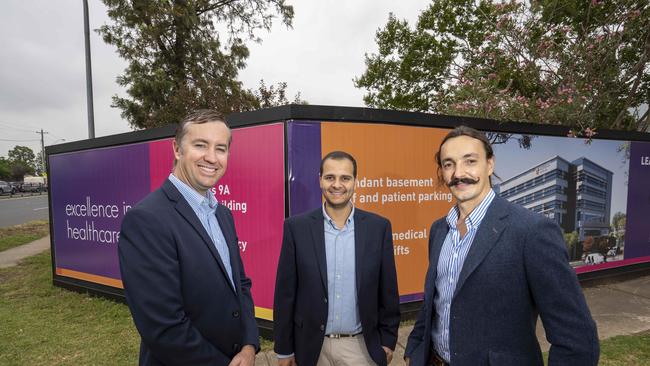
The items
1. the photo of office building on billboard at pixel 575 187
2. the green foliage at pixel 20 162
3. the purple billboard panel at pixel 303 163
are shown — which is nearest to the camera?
the purple billboard panel at pixel 303 163

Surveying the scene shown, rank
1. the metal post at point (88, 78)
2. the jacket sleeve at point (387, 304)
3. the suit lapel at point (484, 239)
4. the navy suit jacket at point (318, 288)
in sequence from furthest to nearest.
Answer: the metal post at point (88, 78), the jacket sleeve at point (387, 304), the navy suit jacket at point (318, 288), the suit lapel at point (484, 239)

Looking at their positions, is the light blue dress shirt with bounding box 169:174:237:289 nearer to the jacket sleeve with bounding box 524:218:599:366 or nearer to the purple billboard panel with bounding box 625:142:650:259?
the jacket sleeve with bounding box 524:218:599:366

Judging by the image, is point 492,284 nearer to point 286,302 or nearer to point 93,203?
point 286,302

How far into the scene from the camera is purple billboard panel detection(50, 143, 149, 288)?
18.4 ft

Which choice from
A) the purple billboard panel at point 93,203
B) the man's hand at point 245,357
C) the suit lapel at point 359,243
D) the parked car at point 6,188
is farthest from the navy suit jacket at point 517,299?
the parked car at point 6,188

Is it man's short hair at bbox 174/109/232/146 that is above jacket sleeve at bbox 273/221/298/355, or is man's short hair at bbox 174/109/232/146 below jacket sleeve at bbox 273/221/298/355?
above

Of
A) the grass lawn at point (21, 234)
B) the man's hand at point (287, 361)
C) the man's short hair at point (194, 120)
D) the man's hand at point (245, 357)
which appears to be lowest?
the grass lawn at point (21, 234)

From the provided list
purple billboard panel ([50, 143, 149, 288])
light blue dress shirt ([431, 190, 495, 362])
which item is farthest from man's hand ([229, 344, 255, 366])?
purple billboard panel ([50, 143, 149, 288])

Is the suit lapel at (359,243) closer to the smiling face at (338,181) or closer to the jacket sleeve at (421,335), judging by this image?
the smiling face at (338,181)

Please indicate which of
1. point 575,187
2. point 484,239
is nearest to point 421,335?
point 484,239

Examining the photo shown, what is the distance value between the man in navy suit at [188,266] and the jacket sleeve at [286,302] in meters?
0.35

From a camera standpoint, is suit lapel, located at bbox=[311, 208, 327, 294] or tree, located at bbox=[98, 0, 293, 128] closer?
suit lapel, located at bbox=[311, 208, 327, 294]

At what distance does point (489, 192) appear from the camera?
1.70 meters

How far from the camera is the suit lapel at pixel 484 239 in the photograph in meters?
1.48
